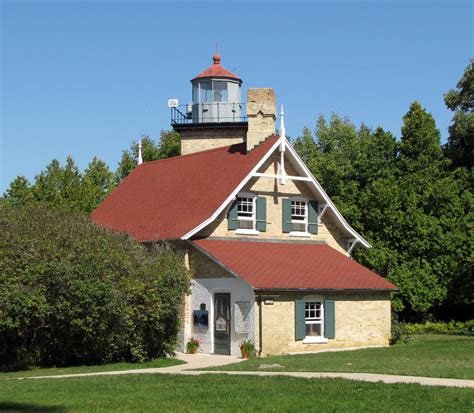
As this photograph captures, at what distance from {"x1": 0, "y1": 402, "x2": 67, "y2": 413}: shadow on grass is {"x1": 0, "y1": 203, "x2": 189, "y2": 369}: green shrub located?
26.6 ft

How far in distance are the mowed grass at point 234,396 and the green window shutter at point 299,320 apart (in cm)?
972

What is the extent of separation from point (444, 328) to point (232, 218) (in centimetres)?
1116

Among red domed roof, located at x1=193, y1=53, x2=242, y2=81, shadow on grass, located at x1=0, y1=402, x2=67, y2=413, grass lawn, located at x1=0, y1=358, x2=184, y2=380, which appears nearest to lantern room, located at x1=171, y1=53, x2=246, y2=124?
red domed roof, located at x1=193, y1=53, x2=242, y2=81

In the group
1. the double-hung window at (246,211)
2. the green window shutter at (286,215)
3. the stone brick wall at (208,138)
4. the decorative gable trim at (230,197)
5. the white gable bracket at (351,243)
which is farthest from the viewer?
the stone brick wall at (208,138)

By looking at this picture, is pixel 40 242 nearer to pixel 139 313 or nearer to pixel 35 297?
pixel 35 297

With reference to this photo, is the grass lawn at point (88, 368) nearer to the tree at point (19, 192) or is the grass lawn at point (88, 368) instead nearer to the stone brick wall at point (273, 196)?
the stone brick wall at point (273, 196)

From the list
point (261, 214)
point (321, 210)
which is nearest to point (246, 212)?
point (261, 214)

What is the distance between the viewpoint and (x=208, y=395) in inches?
643

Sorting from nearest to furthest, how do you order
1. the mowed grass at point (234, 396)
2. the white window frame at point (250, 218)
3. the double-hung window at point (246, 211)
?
the mowed grass at point (234, 396), the white window frame at point (250, 218), the double-hung window at point (246, 211)

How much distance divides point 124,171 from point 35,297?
32.8 metres

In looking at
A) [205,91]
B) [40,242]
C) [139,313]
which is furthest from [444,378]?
[205,91]

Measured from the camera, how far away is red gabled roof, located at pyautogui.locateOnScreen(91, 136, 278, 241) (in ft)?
104

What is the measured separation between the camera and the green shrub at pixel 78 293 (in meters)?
24.0

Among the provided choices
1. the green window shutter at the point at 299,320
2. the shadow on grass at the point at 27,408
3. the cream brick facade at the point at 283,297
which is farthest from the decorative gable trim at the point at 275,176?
the shadow on grass at the point at 27,408
